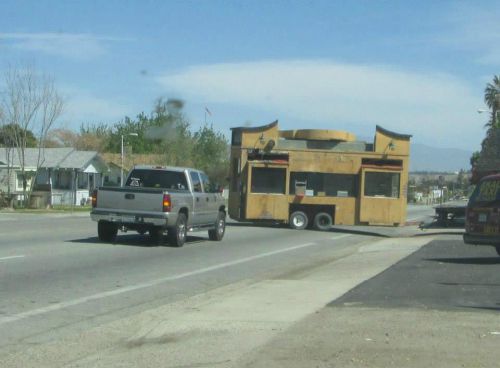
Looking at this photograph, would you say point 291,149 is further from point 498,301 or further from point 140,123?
point 140,123

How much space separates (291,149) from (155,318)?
21.8m

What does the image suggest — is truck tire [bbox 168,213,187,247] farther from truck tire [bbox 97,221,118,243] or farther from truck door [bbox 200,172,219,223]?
truck door [bbox 200,172,219,223]

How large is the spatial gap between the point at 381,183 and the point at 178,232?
12.2m

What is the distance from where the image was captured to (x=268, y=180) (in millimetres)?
31438

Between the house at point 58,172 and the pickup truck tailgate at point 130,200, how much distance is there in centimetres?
3517

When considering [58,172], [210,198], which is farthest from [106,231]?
[58,172]

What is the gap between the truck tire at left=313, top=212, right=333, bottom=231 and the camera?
31702 mm

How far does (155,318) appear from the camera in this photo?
1008 cm

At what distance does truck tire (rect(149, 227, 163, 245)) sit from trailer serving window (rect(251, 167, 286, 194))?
840cm

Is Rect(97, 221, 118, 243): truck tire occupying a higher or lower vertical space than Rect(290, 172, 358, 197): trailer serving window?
lower

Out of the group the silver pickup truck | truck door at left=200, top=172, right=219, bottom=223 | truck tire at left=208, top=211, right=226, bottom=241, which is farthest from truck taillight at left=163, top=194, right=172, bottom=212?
truck tire at left=208, top=211, right=226, bottom=241

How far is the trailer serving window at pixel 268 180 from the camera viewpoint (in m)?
31.4

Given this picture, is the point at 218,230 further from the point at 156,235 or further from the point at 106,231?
the point at 106,231

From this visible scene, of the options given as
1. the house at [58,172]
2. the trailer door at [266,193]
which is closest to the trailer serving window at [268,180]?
the trailer door at [266,193]
